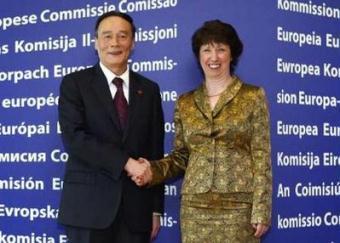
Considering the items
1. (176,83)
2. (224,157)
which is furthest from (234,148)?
(176,83)

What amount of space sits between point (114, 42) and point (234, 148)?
736mm

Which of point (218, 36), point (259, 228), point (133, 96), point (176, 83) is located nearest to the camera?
point (259, 228)

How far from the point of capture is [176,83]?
3.23m

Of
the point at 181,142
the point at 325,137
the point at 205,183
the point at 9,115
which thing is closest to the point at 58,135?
the point at 9,115

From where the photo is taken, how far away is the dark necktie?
2.65 m

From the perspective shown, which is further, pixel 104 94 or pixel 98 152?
pixel 104 94

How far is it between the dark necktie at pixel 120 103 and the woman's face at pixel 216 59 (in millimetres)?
406

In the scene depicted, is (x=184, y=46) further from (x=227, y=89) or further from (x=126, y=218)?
(x=126, y=218)

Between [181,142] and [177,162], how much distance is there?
0.10 metres

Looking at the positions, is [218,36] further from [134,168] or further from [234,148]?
[134,168]

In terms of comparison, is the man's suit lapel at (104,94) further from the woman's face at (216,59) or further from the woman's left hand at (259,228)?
the woman's left hand at (259,228)

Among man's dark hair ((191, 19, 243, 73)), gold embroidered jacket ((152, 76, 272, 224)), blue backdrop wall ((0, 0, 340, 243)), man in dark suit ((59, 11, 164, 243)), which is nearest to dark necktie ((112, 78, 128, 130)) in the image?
man in dark suit ((59, 11, 164, 243))

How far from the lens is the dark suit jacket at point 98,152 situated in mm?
2541

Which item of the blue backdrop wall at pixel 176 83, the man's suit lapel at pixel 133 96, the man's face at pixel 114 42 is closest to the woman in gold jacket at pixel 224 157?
the man's suit lapel at pixel 133 96
